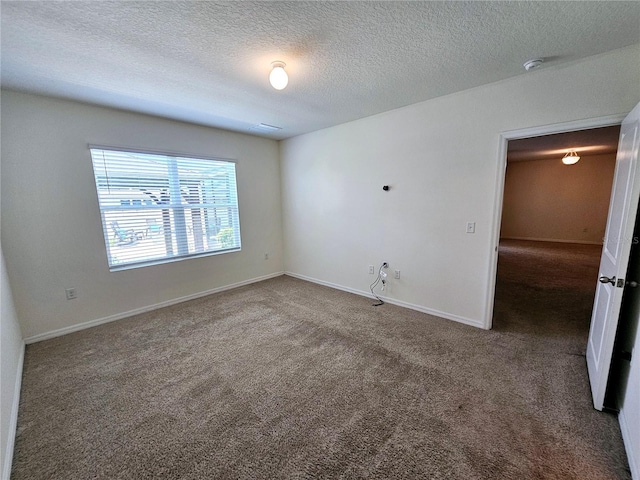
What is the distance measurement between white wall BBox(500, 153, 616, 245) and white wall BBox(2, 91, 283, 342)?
356 inches

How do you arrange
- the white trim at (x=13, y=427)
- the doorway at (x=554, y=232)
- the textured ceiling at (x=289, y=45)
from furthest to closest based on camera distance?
the doorway at (x=554, y=232)
the textured ceiling at (x=289, y=45)
the white trim at (x=13, y=427)

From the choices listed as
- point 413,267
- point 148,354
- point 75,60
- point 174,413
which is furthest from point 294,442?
point 75,60

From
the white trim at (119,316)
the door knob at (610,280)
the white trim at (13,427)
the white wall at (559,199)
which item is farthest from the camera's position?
the white wall at (559,199)

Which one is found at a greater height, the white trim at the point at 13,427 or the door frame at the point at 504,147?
the door frame at the point at 504,147

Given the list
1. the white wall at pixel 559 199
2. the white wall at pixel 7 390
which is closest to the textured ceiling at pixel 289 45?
the white wall at pixel 7 390

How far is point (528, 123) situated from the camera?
2.39 metres

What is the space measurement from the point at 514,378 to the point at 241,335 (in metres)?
2.49

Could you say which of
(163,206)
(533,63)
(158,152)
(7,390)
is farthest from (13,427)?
(533,63)

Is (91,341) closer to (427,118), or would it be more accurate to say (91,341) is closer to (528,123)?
(427,118)

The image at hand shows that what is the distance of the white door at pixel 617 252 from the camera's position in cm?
Result: 158

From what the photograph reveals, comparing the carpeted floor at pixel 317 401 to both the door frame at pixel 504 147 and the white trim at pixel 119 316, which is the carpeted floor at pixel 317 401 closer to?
the white trim at pixel 119 316

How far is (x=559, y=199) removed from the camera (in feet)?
24.3

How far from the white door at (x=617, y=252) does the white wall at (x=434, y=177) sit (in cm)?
50

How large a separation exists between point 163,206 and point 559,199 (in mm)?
9863
